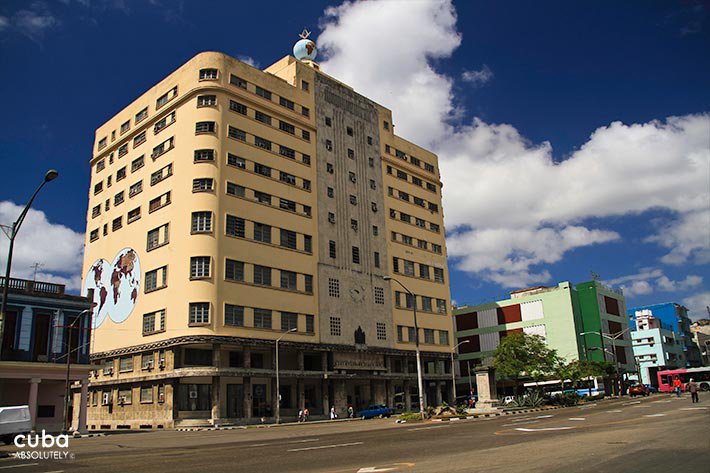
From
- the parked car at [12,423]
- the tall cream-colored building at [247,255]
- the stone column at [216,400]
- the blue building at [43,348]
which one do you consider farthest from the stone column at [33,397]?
the parked car at [12,423]

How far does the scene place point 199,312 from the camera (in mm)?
54125

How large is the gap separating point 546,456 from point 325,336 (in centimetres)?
5107

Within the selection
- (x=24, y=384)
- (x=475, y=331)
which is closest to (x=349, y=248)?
(x=24, y=384)

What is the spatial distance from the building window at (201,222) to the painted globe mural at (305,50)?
105ft

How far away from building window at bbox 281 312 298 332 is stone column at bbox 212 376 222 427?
9.23 m

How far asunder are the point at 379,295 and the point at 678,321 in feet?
307

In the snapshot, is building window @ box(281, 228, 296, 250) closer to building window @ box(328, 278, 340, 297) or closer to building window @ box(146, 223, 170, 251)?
building window @ box(328, 278, 340, 297)

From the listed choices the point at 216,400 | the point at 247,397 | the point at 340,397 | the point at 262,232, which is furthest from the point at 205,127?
the point at 340,397

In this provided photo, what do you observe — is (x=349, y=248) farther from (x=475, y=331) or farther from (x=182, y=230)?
(x=475, y=331)

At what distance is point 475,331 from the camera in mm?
105188

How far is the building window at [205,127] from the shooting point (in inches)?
2356

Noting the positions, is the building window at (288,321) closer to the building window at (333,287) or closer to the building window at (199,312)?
the building window at (333,287)

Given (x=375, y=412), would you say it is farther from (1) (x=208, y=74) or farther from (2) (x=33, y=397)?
(1) (x=208, y=74)

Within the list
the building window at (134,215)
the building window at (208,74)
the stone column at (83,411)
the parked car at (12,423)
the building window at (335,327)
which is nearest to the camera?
the parked car at (12,423)
